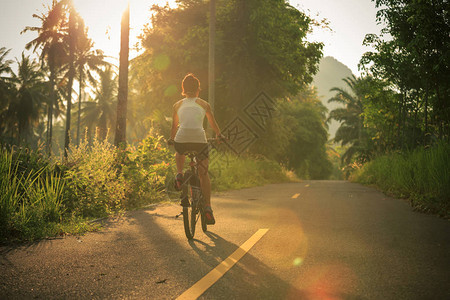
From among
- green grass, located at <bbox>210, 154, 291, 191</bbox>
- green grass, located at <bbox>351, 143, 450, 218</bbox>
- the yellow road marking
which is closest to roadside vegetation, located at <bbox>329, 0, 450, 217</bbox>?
green grass, located at <bbox>351, 143, 450, 218</bbox>

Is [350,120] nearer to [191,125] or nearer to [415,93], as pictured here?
[415,93]

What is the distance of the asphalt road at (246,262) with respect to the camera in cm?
327

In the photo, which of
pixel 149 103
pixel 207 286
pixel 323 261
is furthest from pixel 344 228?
pixel 149 103

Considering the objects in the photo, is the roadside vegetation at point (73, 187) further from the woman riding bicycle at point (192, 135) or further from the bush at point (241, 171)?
the bush at point (241, 171)

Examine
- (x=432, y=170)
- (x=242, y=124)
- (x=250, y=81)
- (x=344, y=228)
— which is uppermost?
(x=250, y=81)

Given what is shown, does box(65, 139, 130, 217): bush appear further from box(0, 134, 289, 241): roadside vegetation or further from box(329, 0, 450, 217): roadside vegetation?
box(329, 0, 450, 217): roadside vegetation

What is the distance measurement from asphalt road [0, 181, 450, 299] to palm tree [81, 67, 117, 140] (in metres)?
53.7

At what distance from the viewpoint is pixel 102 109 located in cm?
5844

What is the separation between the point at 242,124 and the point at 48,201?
649 inches

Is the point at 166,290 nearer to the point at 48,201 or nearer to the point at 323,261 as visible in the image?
the point at 323,261

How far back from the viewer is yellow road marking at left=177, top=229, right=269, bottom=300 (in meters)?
3.20

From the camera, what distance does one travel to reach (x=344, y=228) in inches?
246

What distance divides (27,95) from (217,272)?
1822 inches

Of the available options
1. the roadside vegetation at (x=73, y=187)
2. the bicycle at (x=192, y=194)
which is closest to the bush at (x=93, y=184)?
the roadside vegetation at (x=73, y=187)
